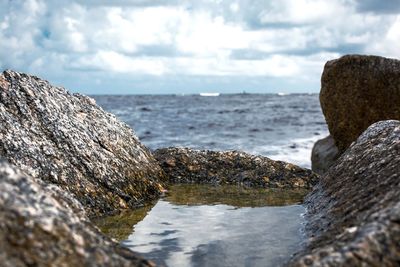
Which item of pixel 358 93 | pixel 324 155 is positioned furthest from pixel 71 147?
pixel 324 155

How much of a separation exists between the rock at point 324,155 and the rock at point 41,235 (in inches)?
371

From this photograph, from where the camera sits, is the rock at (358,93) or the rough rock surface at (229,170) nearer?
the rough rock surface at (229,170)

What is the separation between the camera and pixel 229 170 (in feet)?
29.1

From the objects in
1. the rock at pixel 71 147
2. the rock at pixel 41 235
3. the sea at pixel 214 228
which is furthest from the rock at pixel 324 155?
the rock at pixel 41 235

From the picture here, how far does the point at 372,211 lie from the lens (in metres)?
3.84

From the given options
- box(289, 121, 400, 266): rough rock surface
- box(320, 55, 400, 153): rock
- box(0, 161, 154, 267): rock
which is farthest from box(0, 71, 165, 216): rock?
box(320, 55, 400, 153): rock

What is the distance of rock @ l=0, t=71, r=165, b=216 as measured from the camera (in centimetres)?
614

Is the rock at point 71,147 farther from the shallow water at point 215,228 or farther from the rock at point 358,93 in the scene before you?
the rock at point 358,93

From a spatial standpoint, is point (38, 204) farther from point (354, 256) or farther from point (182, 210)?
point (182, 210)

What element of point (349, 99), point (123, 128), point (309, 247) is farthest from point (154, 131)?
point (309, 247)

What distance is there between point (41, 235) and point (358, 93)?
30.3 feet

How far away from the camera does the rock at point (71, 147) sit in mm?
6137

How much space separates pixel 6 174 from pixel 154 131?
73.8 ft

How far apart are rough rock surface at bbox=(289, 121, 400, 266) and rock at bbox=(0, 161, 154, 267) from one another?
1241 mm
